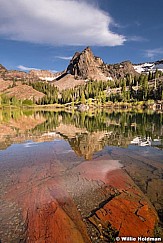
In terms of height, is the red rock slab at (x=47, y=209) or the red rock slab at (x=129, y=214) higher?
the red rock slab at (x=129, y=214)

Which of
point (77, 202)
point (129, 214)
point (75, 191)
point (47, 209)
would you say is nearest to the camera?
point (129, 214)

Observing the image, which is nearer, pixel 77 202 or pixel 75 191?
pixel 77 202

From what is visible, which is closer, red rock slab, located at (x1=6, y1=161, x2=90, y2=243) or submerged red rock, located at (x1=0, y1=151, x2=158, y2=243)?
red rock slab, located at (x1=6, y1=161, x2=90, y2=243)

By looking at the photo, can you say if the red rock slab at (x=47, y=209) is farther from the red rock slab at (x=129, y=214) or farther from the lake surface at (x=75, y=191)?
the red rock slab at (x=129, y=214)

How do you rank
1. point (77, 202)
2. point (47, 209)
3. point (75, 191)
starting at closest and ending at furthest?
point (47, 209) < point (77, 202) < point (75, 191)

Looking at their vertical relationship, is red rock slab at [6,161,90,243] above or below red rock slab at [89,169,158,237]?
below

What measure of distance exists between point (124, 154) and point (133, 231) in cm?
1348

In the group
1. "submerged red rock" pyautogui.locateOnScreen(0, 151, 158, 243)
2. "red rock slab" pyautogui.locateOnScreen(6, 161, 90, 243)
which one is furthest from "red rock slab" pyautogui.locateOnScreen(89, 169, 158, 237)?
"red rock slab" pyautogui.locateOnScreen(6, 161, 90, 243)

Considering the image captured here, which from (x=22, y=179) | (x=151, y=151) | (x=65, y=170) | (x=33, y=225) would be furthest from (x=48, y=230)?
(x=151, y=151)

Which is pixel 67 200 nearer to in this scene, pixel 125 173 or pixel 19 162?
pixel 125 173

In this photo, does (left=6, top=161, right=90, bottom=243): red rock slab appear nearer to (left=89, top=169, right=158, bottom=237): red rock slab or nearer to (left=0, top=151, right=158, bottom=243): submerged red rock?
(left=0, top=151, right=158, bottom=243): submerged red rock

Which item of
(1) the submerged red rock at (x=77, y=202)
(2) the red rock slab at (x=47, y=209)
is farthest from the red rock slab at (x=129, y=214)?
(2) the red rock slab at (x=47, y=209)

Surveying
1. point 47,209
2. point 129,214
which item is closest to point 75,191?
point 47,209

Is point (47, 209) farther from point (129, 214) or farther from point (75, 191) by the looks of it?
point (129, 214)
